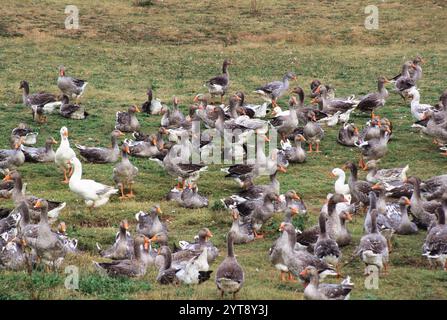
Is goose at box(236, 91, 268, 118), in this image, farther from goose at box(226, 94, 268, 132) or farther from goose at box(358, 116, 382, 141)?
goose at box(358, 116, 382, 141)

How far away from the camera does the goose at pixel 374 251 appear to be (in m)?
14.8

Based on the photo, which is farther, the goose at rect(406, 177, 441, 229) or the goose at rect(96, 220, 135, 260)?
the goose at rect(406, 177, 441, 229)

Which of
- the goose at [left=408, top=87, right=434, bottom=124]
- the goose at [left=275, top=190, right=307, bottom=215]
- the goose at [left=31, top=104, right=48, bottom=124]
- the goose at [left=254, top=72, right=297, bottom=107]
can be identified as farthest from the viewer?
the goose at [left=254, top=72, right=297, bottom=107]

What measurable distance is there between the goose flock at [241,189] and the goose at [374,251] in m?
0.02

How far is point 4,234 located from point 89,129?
369 inches

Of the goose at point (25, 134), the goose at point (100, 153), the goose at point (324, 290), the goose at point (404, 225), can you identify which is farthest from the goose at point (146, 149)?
the goose at point (324, 290)

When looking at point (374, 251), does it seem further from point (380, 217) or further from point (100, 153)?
point (100, 153)

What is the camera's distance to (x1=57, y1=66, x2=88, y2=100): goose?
91.9 ft

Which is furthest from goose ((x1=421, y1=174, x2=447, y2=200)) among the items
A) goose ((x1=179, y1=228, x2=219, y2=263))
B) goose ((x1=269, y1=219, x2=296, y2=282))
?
goose ((x1=179, y1=228, x2=219, y2=263))

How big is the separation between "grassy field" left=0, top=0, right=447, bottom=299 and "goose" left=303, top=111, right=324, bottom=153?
Answer: 35cm

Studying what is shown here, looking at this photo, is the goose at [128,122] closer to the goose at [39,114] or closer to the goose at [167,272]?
the goose at [39,114]

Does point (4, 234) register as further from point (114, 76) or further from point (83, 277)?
point (114, 76)
